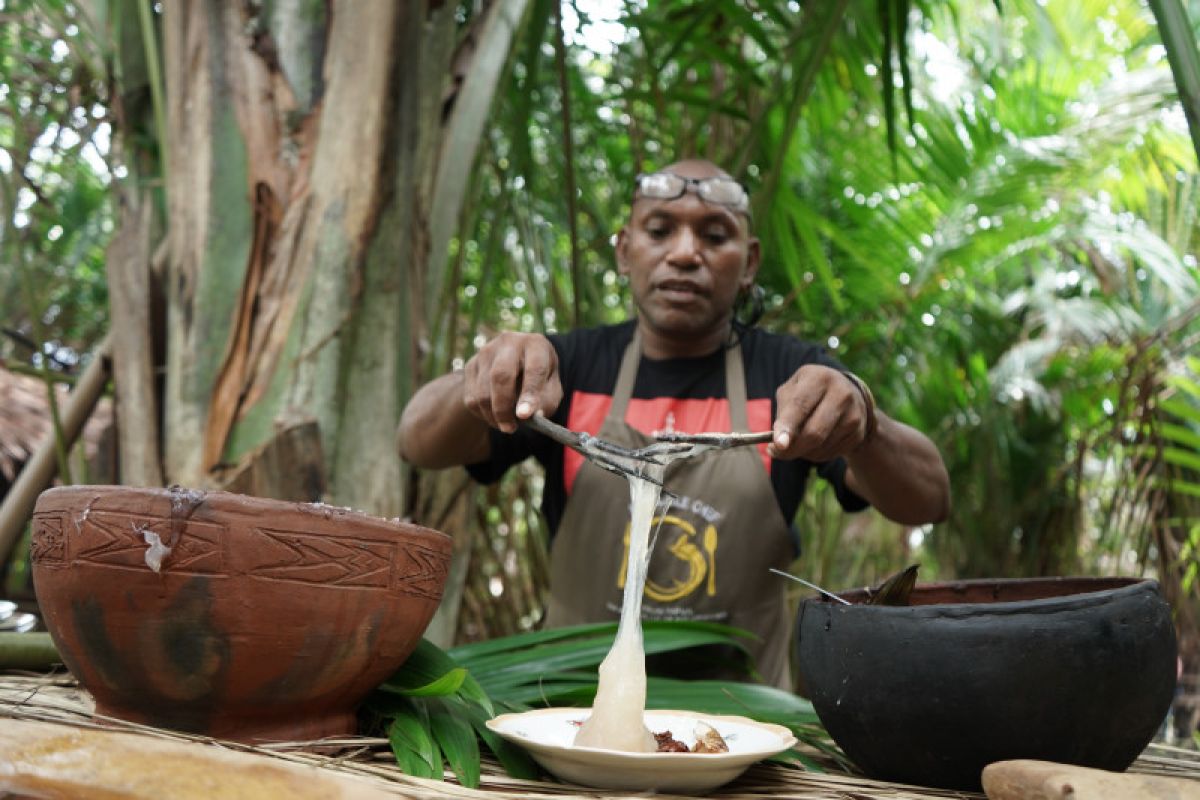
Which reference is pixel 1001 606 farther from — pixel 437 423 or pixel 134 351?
pixel 134 351

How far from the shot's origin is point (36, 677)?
3.72 feet

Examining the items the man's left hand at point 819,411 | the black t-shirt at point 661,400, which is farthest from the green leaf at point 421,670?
the black t-shirt at point 661,400

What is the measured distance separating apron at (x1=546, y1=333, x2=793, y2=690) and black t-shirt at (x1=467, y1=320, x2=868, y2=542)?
0.04m

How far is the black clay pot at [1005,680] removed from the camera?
2.66ft

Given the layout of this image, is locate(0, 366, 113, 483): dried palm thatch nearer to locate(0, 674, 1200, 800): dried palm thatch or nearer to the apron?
the apron

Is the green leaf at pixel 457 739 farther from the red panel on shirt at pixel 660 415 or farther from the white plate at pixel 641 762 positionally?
the red panel on shirt at pixel 660 415

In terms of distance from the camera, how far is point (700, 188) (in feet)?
6.34

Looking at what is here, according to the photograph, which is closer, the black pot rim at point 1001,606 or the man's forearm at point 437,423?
the black pot rim at point 1001,606

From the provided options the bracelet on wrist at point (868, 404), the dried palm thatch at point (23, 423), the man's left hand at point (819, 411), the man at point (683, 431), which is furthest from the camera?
the dried palm thatch at point (23, 423)

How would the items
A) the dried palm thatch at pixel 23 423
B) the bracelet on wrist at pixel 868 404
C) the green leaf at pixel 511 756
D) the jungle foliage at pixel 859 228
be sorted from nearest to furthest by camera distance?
the green leaf at pixel 511 756, the bracelet on wrist at pixel 868 404, the jungle foliage at pixel 859 228, the dried palm thatch at pixel 23 423

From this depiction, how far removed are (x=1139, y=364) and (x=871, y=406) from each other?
1.91 meters

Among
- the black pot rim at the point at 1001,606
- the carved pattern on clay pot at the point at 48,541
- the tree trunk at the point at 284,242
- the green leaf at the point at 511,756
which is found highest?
the tree trunk at the point at 284,242

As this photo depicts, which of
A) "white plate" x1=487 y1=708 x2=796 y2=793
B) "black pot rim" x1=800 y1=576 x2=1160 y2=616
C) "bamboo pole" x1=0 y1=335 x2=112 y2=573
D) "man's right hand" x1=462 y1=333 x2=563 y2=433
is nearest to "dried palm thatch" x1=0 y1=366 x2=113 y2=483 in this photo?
"bamboo pole" x1=0 y1=335 x2=112 y2=573

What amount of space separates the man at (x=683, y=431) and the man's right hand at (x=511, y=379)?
0.40 m
